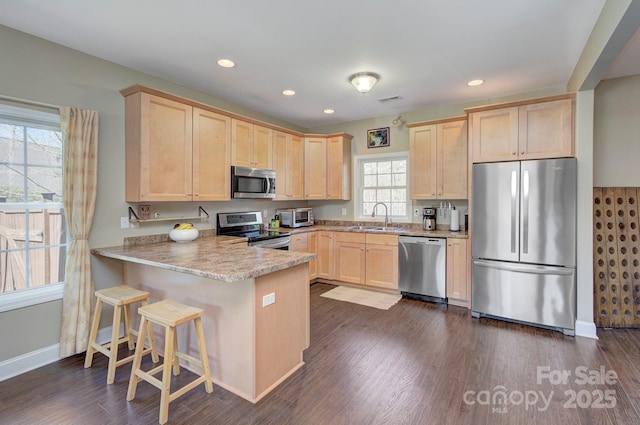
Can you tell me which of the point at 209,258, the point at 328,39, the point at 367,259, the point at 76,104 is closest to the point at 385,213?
the point at 367,259

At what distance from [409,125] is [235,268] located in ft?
11.2

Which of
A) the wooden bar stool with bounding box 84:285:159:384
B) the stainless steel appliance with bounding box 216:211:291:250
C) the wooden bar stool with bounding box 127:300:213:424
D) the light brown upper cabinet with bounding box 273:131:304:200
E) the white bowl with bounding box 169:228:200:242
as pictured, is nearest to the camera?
the wooden bar stool with bounding box 127:300:213:424

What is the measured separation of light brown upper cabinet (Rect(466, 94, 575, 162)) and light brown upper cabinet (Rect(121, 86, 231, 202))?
301cm

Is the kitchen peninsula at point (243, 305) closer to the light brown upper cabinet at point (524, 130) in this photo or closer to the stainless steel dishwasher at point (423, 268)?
the stainless steel dishwasher at point (423, 268)

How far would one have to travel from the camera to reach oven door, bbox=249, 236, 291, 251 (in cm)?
380

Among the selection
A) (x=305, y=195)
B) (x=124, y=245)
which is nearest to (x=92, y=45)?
(x=124, y=245)

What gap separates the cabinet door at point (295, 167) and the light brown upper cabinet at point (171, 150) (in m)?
1.26

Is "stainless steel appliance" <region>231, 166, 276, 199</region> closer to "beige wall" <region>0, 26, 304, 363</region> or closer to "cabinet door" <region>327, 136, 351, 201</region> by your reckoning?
"beige wall" <region>0, 26, 304, 363</region>

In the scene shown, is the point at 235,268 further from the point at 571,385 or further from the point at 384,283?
the point at 384,283

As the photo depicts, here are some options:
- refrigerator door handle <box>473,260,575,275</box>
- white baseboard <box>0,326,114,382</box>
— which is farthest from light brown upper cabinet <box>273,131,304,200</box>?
white baseboard <box>0,326,114,382</box>

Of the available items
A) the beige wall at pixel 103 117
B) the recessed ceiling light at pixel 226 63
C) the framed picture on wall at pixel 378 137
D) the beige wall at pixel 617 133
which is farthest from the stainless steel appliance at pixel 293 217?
the beige wall at pixel 617 133

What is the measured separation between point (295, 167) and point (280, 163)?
1.17 ft

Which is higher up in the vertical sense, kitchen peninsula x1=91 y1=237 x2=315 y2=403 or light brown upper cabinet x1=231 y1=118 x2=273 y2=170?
light brown upper cabinet x1=231 y1=118 x2=273 y2=170

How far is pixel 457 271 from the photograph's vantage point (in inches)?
151
